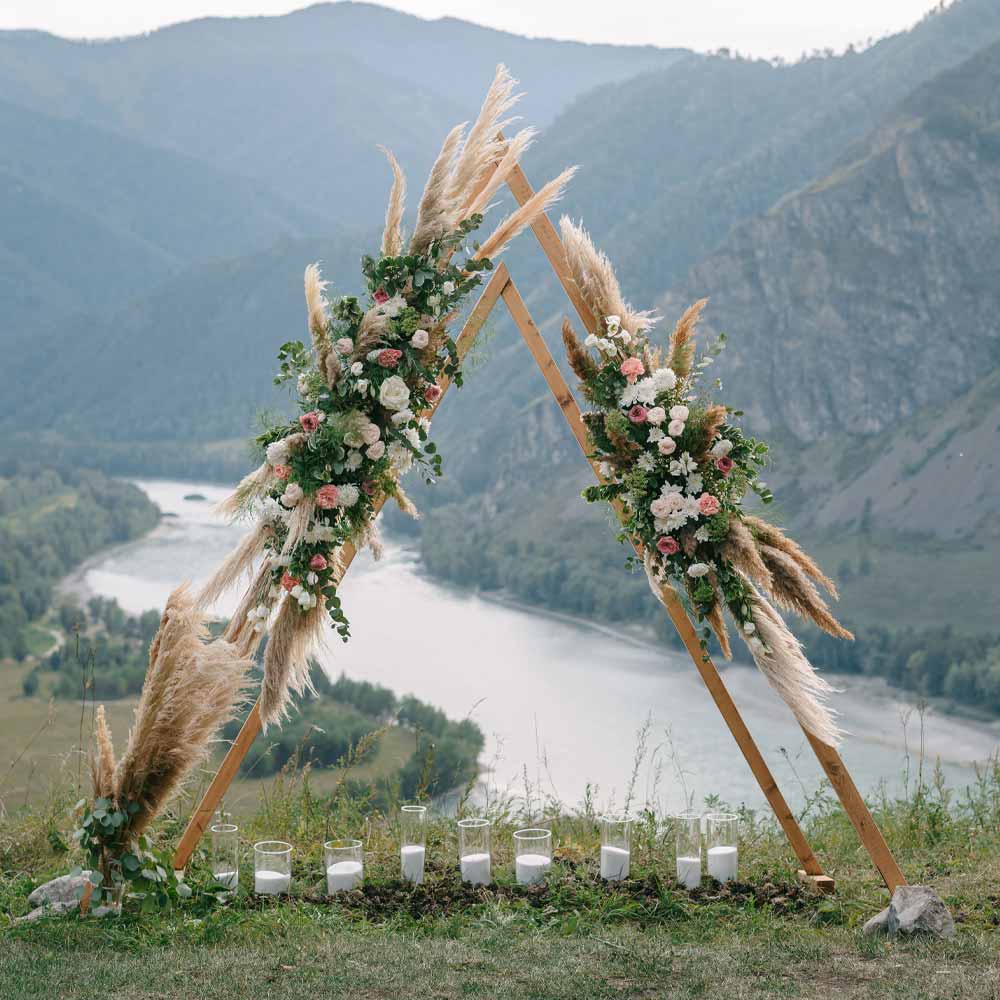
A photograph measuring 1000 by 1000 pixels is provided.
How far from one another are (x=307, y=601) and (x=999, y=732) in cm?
4117

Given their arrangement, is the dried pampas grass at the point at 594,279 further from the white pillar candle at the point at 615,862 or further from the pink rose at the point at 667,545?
the white pillar candle at the point at 615,862

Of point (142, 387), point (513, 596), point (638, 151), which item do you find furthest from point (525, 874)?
point (638, 151)

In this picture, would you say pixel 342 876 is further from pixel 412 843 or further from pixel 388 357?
pixel 388 357

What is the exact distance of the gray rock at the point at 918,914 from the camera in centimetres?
502

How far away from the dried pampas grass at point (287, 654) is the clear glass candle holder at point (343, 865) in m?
0.71

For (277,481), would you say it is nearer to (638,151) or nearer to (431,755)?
(431,755)

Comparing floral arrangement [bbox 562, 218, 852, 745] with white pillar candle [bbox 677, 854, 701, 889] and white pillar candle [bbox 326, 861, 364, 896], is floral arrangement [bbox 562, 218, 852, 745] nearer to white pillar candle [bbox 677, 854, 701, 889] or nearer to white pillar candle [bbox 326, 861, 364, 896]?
white pillar candle [bbox 677, 854, 701, 889]

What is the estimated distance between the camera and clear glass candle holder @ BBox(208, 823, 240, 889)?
5.71m

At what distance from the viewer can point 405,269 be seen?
572 centimetres

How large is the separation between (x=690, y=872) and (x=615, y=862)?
35 cm

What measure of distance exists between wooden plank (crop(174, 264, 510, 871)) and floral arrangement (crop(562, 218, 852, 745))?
0.42m

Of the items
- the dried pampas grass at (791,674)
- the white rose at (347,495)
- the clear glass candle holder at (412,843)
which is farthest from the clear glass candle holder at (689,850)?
the white rose at (347,495)

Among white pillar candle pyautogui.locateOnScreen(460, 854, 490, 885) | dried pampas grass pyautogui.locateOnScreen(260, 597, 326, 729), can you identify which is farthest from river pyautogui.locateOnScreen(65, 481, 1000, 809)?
dried pampas grass pyautogui.locateOnScreen(260, 597, 326, 729)

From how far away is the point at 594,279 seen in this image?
19.6 ft
